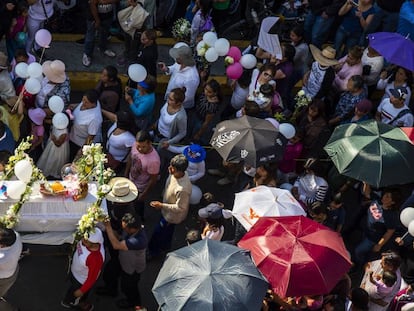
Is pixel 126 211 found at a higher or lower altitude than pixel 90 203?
lower

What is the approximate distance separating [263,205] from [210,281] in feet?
5.04

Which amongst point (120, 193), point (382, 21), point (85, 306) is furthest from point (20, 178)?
point (382, 21)

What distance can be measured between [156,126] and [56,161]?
143cm

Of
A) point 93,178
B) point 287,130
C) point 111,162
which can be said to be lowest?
point 111,162

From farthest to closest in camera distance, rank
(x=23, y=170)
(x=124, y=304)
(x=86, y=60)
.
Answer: (x=86, y=60), (x=124, y=304), (x=23, y=170)

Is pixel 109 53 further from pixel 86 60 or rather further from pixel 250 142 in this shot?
pixel 250 142

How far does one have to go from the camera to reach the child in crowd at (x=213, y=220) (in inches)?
271

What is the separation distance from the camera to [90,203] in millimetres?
6680

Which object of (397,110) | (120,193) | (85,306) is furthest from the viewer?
(397,110)

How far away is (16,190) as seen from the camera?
6480 millimetres

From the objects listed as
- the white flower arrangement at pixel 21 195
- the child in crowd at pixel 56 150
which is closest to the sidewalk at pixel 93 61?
the child in crowd at pixel 56 150

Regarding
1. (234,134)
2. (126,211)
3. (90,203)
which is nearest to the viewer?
(90,203)

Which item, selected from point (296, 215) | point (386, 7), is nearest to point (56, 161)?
point (296, 215)

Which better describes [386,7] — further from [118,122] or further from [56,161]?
[56,161]
